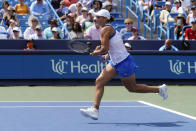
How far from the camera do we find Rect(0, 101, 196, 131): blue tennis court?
855cm

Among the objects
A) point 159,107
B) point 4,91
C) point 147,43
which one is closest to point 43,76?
point 4,91

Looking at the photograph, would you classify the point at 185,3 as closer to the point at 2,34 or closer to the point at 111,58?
the point at 2,34

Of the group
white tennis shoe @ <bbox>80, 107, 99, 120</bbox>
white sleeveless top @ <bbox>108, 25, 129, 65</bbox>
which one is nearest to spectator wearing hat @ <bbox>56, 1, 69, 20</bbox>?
white sleeveless top @ <bbox>108, 25, 129, 65</bbox>

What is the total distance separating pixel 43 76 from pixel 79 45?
484cm

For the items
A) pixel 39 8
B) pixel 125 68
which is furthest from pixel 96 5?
pixel 125 68

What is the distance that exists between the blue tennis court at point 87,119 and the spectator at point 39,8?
23.2 feet

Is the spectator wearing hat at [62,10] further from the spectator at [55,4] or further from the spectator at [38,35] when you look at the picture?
the spectator at [38,35]

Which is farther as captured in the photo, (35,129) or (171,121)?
(171,121)

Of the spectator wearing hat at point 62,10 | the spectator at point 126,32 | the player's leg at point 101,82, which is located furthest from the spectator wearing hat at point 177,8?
the player's leg at point 101,82

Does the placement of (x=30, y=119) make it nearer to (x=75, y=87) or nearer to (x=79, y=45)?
(x=79, y=45)

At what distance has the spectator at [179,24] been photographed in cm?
1759

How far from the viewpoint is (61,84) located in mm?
14797

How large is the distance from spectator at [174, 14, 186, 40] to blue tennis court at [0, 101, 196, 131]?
20.6ft

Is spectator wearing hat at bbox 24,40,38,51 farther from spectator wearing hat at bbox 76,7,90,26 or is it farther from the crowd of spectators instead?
spectator wearing hat at bbox 76,7,90,26
